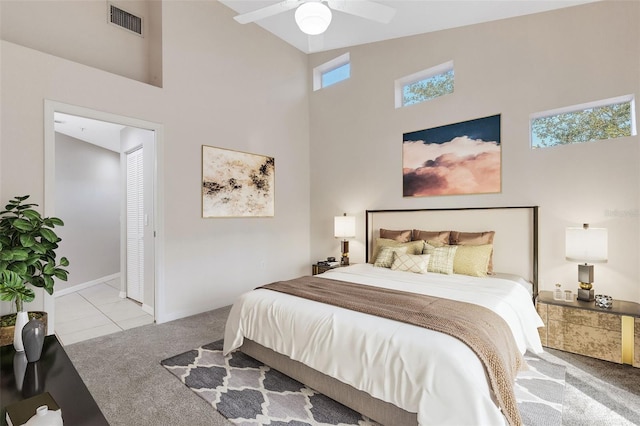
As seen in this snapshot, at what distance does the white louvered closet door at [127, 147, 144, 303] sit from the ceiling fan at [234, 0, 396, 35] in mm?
2848

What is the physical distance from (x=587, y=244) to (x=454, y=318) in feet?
6.10

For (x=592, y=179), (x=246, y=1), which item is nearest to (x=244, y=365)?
(x=592, y=179)

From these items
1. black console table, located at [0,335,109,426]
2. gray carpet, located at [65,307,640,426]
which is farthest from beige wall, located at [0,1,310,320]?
black console table, located at [0,335,109,426]

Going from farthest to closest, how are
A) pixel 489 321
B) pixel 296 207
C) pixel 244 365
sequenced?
pixel 296 207
pixel 244 365
pixel 489 321

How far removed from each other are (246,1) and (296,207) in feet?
10.0

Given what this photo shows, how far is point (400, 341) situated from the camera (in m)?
1.69

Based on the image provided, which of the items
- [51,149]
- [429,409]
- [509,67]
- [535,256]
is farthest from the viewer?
[509,67]

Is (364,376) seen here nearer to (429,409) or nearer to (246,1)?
(429,409)

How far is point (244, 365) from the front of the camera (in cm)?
259

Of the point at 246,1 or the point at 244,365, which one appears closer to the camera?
the point at 244,365

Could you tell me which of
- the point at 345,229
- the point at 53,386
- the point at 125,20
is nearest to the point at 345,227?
the point at 345,229

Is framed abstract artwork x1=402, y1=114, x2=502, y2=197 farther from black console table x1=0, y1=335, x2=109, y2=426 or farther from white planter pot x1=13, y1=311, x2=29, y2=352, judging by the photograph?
white planter pot x1=13, y1=311, x2=29, y2=352

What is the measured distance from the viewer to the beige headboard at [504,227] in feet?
10.9

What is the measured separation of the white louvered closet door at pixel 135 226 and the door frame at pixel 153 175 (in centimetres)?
86
